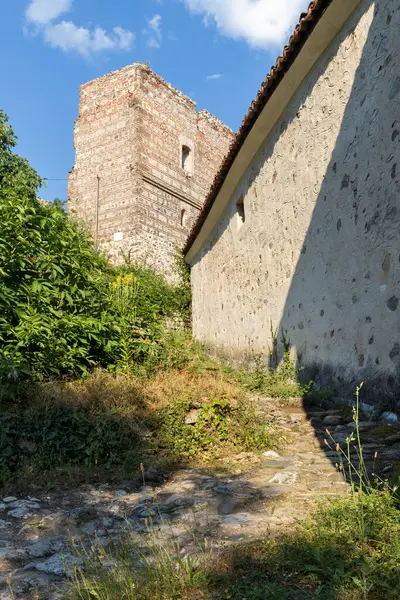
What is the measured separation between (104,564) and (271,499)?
1129mm

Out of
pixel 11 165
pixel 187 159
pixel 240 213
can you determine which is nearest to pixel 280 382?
pixel 240 213

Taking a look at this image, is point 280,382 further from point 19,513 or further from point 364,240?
point 19,513

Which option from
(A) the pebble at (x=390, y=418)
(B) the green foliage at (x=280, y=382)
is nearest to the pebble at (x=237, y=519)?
(A) the pebble at (x=390, y=418)

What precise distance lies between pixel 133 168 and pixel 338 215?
11591 millimetres

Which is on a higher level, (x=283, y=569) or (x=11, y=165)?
(x=11, y=165)

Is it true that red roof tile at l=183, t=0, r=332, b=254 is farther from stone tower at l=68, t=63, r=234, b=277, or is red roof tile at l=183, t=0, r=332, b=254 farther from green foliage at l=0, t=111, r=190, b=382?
stone tower at l=68, t=63, r=234, b=277

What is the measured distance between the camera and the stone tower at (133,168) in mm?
16172

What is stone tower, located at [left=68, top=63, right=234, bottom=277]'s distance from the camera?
16.2 m

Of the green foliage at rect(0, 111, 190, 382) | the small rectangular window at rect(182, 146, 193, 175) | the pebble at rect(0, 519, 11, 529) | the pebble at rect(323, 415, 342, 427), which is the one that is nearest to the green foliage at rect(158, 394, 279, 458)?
the pebble at rect(323, 415, 342, 427)

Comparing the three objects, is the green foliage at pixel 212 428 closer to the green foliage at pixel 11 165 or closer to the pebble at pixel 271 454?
Result: the pebble at pixel 271 454

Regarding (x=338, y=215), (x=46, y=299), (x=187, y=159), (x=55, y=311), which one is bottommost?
(x=55, y=311)

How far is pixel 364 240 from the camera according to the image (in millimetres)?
5102

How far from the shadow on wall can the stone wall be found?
0.01 metres

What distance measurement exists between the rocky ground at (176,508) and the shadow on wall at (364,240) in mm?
1003
